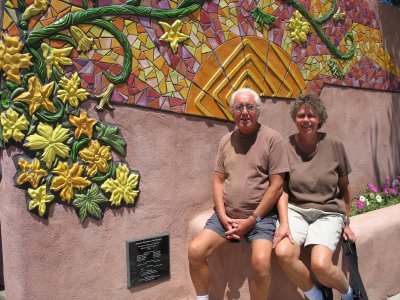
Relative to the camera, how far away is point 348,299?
2850 mm

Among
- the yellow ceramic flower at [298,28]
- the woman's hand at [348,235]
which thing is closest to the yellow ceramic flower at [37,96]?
the woman's hand at [348,235]

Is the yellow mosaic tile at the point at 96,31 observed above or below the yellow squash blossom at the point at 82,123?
above

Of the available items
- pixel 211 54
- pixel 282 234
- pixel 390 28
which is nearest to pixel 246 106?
pixel 211 54

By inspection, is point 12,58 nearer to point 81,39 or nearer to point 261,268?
point 81,39

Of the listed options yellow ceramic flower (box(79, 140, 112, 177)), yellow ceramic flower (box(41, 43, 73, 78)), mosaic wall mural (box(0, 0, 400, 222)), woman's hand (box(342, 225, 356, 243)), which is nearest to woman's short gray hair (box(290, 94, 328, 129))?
mosaic wall mural (box(0, 0, 400, 222))

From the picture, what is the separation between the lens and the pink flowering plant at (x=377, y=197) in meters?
4.07

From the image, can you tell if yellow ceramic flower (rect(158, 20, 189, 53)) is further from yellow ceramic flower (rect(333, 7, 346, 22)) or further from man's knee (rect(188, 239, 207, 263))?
yellow ceramic flower (rect(333, 7, 346, 22))

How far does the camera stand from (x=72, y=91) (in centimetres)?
265

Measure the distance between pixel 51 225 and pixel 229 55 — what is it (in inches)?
72.1

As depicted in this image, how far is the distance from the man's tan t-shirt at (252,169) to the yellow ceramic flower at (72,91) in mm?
1044

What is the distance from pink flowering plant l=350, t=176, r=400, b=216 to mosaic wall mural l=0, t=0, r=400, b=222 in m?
1.25

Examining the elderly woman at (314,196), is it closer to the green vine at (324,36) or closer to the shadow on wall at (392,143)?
the green vine at (324,36)

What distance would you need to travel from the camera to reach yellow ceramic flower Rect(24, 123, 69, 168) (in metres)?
2.53

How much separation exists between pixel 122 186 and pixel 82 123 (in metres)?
0.50
